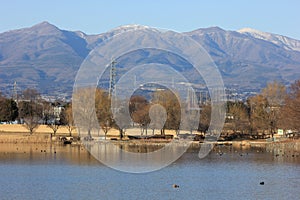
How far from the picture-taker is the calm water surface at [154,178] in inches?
1243

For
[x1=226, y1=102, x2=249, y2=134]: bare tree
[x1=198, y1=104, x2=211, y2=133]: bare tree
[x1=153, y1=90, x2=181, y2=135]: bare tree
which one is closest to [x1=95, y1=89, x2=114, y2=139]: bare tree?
[x1=153, y1=90, x2=181, y2=135]: bare tree

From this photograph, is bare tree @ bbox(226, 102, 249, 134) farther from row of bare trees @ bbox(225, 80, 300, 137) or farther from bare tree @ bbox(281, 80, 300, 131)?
bare tree @ bbox(281, 80, 300, 131)

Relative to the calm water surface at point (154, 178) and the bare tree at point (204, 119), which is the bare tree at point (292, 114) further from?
the bare tree at point (204, 119)

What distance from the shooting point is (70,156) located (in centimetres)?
5412

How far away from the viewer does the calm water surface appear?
3156 cm

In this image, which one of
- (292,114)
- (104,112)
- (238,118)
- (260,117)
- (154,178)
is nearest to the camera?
(154,178)

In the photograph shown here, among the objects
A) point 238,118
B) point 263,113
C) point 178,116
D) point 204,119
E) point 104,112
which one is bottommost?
point 204,119

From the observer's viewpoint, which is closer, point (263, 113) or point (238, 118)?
point (263, 113)

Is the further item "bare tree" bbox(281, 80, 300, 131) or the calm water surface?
"bare tree" bbox(281, 80, 300, 131)

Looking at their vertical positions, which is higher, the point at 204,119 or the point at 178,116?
the point at 178,116

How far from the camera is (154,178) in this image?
38875mm

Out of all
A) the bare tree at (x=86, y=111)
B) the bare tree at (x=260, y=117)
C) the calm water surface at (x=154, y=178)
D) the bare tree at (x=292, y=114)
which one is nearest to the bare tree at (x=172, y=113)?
the bare tree at (x=86, y=111)

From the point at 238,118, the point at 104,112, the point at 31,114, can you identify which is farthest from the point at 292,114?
the point at 31,114

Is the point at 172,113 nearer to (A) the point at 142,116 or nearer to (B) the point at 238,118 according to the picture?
(A) the point at 142,116
